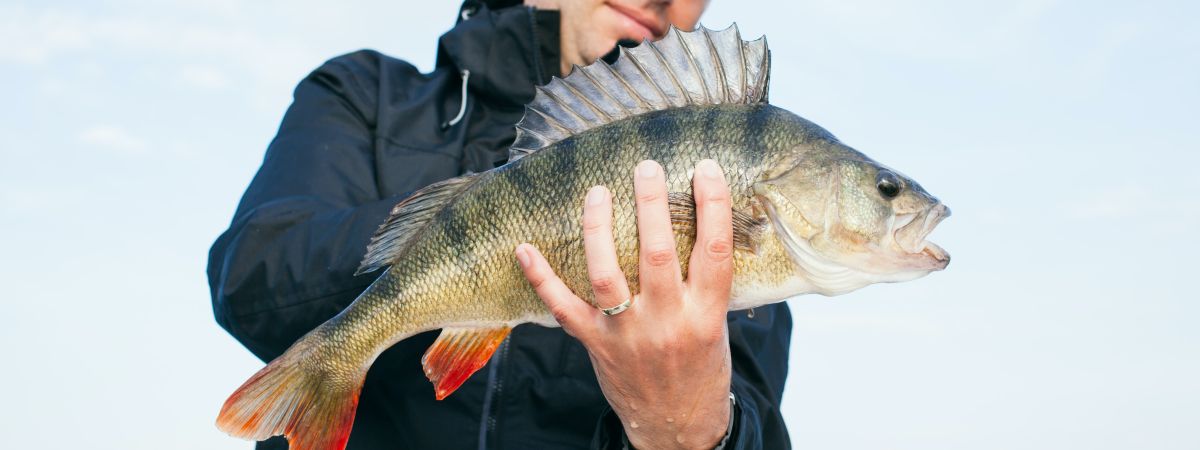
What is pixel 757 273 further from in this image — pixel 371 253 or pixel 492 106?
pixel 492 106

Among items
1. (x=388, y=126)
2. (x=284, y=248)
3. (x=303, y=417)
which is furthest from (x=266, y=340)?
(x=388, y=126)

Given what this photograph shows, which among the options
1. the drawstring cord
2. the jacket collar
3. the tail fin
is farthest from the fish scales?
the jacket collar

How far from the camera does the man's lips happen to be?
3533mm

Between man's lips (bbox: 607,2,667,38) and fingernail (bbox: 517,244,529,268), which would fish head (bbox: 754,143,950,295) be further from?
man's lips (bbox: 607,2,667,38)

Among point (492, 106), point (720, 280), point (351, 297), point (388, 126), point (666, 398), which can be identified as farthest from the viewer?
point (492, 106)

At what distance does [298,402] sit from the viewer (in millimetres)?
2289

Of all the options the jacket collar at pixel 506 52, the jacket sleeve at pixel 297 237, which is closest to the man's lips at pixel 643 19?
the jacket collar at pixel 506 52

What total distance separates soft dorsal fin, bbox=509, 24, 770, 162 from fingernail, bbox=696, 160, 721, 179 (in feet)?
1.00

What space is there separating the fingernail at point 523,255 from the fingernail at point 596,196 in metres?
0.18

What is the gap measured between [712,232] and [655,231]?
0.12 meters

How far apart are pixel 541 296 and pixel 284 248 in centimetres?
90

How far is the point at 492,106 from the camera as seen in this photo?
3.36 m

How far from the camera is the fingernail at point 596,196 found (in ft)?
6.72

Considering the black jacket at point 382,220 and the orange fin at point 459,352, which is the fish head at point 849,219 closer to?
the black jacket at point 382,220
